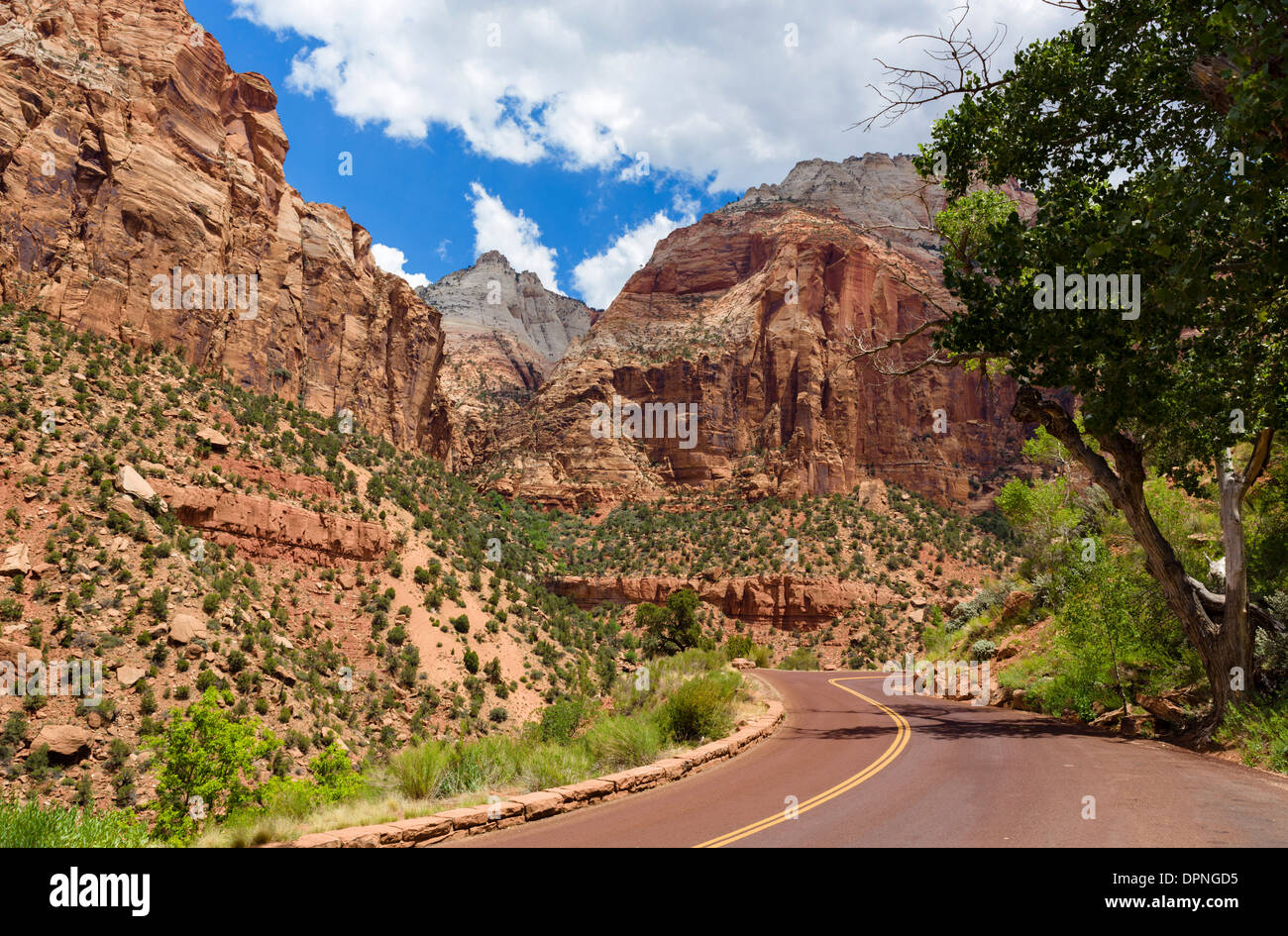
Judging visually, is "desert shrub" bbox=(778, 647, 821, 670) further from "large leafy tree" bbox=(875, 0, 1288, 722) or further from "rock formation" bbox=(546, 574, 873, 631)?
"large leafy tree" bbox=(875, 0, 1288, 722)

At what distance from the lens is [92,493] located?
24.8 metres

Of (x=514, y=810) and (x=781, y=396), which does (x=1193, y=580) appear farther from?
(x=781, y=396)

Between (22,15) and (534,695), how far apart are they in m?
45.0

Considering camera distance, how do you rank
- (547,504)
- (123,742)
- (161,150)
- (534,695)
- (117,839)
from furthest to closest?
(547,504)
(161,150)
(534,695)
(123,742)
(117,839)

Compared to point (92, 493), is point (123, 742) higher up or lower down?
lower down

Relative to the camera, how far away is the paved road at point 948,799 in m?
6.64

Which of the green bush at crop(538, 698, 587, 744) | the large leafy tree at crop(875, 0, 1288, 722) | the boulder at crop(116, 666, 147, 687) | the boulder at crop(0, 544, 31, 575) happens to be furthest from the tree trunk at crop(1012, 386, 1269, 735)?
the boulder at crop(0, 544, 31, 575)

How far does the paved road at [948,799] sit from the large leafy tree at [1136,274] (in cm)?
372

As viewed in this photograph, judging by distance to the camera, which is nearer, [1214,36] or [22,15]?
A: [1214,36]

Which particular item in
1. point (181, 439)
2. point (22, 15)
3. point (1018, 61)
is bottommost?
point (181, 439)

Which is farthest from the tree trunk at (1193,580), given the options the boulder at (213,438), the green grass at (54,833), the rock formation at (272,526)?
the boulder at (213,438)

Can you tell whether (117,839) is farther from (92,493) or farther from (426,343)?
(426,343)
